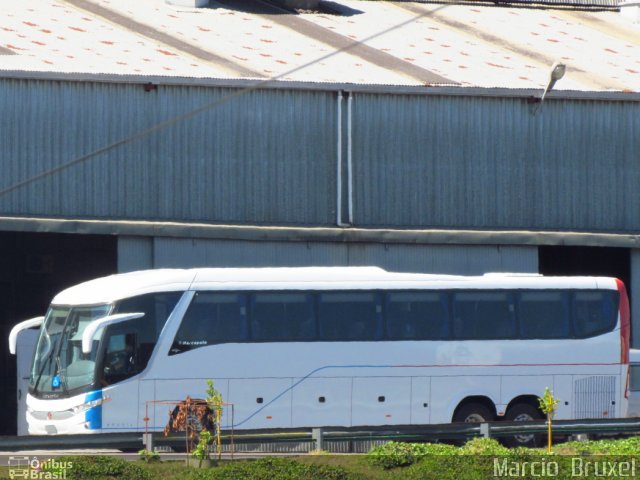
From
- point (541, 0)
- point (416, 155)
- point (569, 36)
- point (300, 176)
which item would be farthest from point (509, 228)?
point (541, 0)

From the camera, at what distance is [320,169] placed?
99.8 feet

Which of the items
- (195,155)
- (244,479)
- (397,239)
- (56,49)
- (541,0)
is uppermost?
(541,0)

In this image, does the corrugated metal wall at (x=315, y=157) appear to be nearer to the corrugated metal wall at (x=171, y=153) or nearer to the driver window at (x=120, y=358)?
the corrugated metal wall at (x=171, y=153)

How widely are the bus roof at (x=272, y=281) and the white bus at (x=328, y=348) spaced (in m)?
0.03

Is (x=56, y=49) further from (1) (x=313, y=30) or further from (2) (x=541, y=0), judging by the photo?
(2) (x=541, y=0)

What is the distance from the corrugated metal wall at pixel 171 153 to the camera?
1142 inches

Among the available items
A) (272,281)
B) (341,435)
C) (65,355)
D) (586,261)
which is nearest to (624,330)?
(272,281)

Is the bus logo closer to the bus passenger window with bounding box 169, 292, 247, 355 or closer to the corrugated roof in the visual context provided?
the bus passenger window with bounding box 169, 292, 247, 355

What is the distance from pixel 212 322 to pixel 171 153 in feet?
21.5

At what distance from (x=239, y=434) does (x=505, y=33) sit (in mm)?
20734

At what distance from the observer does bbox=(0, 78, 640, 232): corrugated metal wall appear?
29203 millimetres

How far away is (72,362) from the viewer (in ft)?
79.5

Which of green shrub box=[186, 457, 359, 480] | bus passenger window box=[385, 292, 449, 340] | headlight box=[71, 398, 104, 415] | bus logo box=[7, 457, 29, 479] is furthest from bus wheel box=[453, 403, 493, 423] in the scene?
bus logo box=[7, 457, 29, 479]

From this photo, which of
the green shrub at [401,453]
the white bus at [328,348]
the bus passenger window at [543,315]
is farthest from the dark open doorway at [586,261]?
the green shrub at [401,453]
